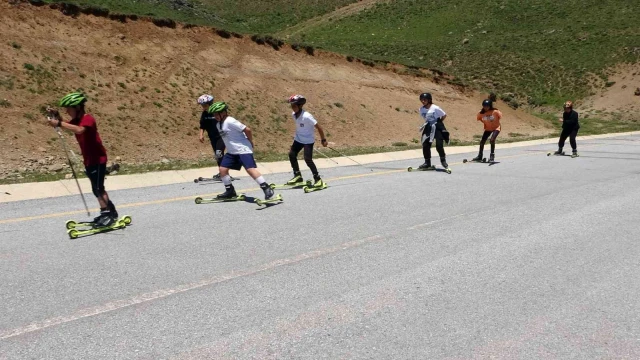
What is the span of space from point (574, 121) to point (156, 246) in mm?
15182

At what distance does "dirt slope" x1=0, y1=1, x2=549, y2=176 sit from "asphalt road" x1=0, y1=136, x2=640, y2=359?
7.66 metres

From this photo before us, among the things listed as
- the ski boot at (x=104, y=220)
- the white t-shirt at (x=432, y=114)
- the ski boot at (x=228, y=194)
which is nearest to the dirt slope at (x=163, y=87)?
the ski boot at (x=228, y=194)

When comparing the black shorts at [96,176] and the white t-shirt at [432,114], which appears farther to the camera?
the white t-shirt at [432,114]

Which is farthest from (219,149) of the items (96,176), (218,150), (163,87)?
(163,87)

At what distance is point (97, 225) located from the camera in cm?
716

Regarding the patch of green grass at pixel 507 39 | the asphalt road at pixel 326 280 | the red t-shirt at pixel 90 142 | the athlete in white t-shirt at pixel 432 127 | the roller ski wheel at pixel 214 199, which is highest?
the patch of green grass at pixel 507 39

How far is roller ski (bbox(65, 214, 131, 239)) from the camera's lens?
274 inches

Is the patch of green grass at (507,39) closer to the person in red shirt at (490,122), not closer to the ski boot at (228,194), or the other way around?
the person in red shirt at (490,122)

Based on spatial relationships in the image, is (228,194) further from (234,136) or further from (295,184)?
(295,184)

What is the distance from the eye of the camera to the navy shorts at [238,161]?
9.11m

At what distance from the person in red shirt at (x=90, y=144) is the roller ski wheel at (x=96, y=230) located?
0.06 m

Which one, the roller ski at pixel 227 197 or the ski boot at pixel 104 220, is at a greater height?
the ski boot at pixel 104 220

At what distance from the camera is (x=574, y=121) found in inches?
688

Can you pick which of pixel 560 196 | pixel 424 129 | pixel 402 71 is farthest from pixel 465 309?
pixel 402 71
